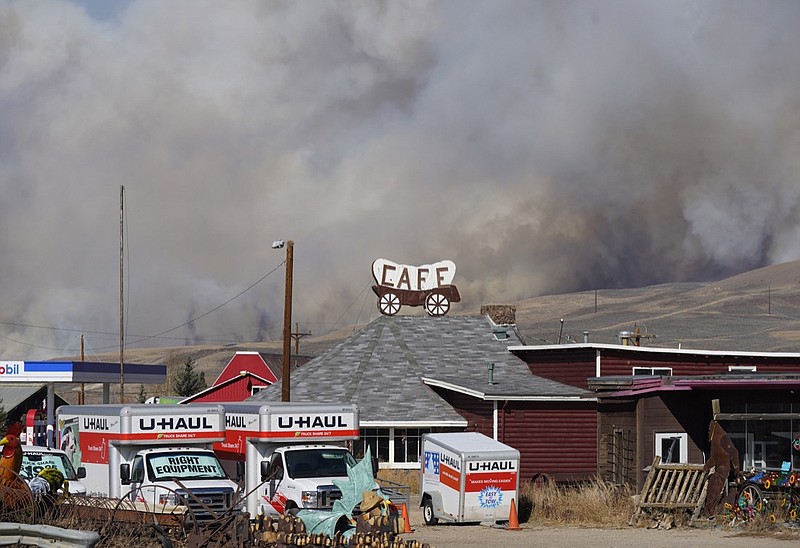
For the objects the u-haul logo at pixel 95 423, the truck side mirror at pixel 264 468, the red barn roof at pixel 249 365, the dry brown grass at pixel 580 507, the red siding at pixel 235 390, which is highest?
the red barn roof at pixel 249 365

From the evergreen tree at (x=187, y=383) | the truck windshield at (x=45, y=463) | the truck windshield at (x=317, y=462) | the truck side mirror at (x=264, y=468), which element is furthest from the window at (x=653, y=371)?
the evergreen tree at (x=187, y=383)

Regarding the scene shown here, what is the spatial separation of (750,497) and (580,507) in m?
4.48

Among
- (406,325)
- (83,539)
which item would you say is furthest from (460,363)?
(83,539)

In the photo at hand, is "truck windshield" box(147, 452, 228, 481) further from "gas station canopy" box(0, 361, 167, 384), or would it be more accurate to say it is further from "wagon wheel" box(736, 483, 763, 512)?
→ "gas station canopy" box(0, 361, 167, 384)

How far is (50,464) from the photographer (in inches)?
1134

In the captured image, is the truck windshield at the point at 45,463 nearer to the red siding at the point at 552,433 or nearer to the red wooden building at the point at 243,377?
the red siding at the point at 552,433

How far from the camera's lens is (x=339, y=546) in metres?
19.7

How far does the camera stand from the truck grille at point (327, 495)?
2616cm

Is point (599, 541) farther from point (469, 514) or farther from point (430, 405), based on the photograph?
point (430, 405)

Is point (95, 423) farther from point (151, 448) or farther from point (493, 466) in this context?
point (493, 466)

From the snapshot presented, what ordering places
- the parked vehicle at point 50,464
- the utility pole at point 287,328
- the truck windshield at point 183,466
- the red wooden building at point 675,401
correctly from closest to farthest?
the truck windshield at point 183,466 → the parked vehicle at point 50,464 → the red wooden building at point 675,401 → the utility pole at point 287,328

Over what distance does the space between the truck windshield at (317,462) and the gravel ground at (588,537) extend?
2.32 metres

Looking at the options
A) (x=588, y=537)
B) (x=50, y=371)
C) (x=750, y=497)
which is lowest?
(x=588, y=537)

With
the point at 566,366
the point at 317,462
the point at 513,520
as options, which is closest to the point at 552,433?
the point at 566,366
